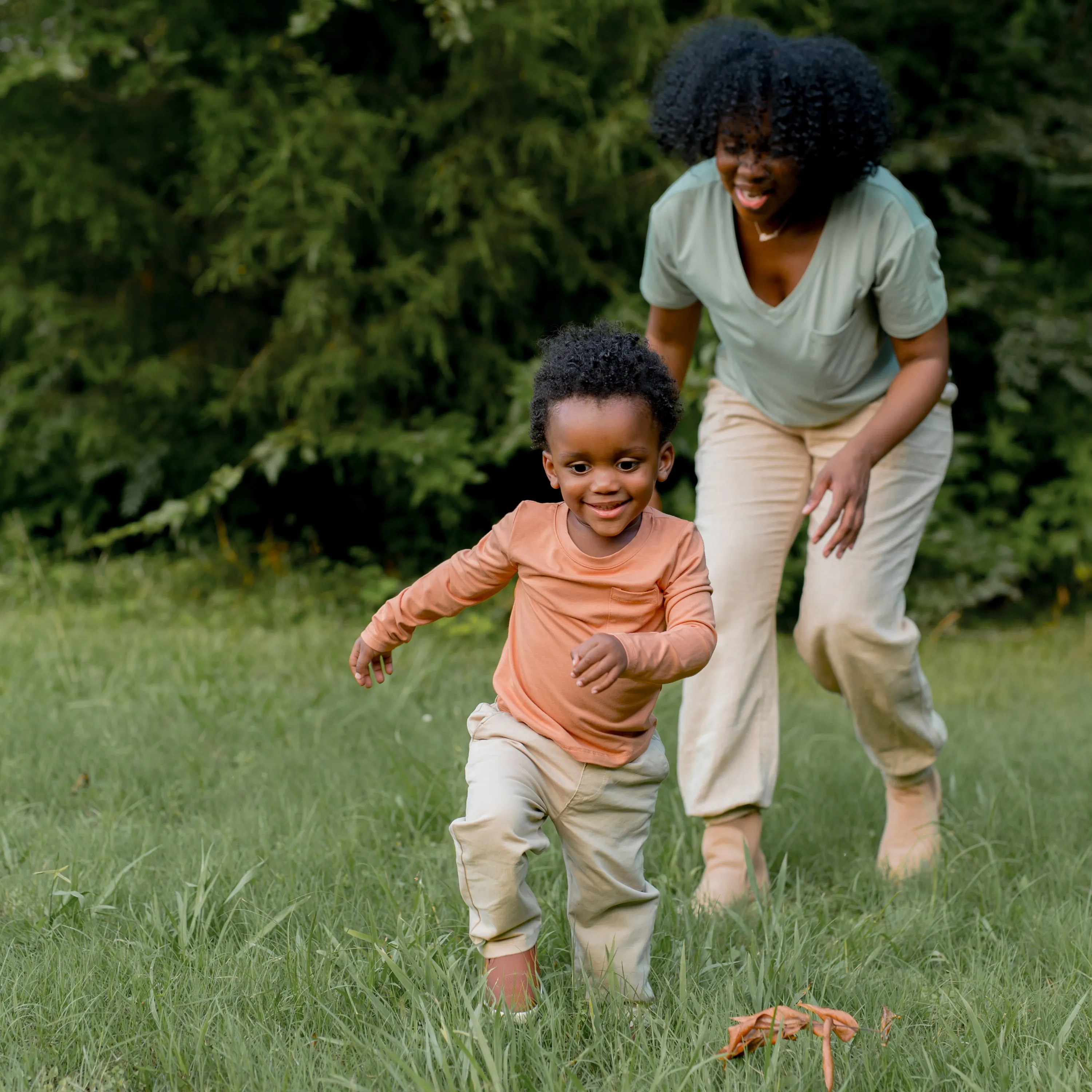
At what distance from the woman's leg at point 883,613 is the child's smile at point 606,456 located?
105 centimetres

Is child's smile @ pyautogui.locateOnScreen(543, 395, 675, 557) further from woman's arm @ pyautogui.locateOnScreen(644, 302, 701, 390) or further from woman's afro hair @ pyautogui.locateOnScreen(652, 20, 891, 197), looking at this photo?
woman's arm @ pyautogui.locateOnScreen(644, 302, 701, 390)

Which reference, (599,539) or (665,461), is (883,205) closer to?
(665,461)

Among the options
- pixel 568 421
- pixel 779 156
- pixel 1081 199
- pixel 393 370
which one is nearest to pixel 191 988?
pixel 568 421

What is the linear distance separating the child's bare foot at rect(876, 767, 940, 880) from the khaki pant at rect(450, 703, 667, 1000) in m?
1.15

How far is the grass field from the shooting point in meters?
2.06

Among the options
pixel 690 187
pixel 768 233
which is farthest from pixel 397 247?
pixel 768 233

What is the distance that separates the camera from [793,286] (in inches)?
119

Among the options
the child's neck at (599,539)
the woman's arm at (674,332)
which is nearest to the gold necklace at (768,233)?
the woman's arm at (674,332)

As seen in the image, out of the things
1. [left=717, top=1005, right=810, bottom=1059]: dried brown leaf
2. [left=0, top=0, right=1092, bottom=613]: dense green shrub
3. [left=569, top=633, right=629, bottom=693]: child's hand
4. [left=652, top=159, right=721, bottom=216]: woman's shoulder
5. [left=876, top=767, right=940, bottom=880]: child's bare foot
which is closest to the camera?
[left=569, top=633, right=629, bottom=693]: child's hand

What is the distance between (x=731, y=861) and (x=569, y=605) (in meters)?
1.09

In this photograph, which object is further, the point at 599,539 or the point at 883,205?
the point at 883,205

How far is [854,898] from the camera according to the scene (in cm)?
301

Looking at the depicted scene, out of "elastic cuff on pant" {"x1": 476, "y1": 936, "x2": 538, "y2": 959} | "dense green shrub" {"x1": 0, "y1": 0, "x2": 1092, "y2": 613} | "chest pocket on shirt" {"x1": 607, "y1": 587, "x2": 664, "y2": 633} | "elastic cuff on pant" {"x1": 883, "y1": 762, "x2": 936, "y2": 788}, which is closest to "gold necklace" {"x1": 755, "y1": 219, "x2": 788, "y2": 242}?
"chest pocket on shirt" {"x1": 607, "y1": 587, "x2": 664, "y2": 633}

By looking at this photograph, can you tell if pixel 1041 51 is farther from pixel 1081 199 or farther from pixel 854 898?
pixel 854 898
